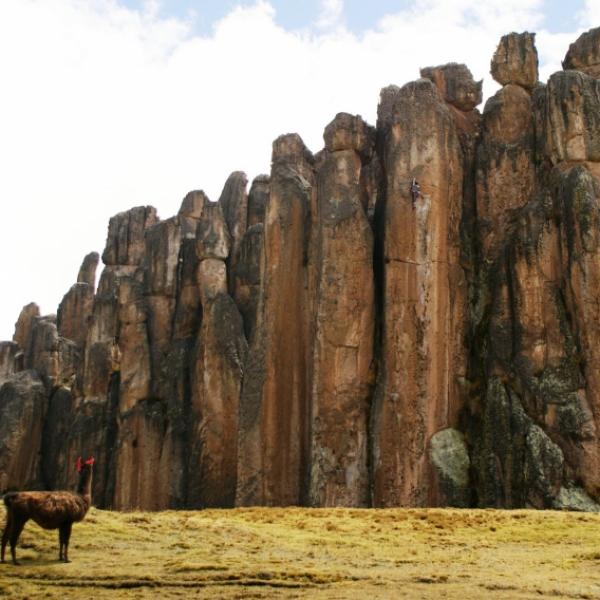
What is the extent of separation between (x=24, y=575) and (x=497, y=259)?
20724mm

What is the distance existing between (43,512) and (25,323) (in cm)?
4572

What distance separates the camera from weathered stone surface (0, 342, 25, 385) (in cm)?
5769

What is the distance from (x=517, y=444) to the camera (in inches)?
1142

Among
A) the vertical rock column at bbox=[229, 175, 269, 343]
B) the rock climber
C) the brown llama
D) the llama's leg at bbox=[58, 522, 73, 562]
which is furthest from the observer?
the vertical rock column at bbox=[229, 175, 269, 343]

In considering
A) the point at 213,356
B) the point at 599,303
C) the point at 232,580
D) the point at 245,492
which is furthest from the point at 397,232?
the point at 232,580

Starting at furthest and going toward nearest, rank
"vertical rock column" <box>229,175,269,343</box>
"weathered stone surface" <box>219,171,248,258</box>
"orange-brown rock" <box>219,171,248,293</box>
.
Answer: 1. "weathered stone surface" <box>219,171,248,258</box>
2. "orange-brown rock" <box>219,171,248,293</box>
3. "vertical rock column" <box>229,175,269,343</box>

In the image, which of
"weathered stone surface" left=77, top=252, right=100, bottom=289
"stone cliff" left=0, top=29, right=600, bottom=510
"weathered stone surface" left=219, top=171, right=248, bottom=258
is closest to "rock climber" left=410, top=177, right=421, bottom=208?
"stone cliff" left=0, top=29, right=600, bottom=510

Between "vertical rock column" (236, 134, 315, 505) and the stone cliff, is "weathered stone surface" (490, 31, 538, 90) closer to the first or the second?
the stone cliff

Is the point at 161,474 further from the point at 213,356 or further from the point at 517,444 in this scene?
the point at 517,444

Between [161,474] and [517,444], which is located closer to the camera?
[517,444]

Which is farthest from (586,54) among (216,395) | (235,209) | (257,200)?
(216,395)

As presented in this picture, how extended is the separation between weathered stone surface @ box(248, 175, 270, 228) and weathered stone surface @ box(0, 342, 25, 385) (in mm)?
18447

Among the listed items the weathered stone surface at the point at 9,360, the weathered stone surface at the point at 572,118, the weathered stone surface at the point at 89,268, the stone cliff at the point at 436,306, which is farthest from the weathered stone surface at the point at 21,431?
the weathered stone surface at the point at 572,118

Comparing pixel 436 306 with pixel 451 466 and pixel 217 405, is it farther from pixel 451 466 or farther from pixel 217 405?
pixel 217 405
